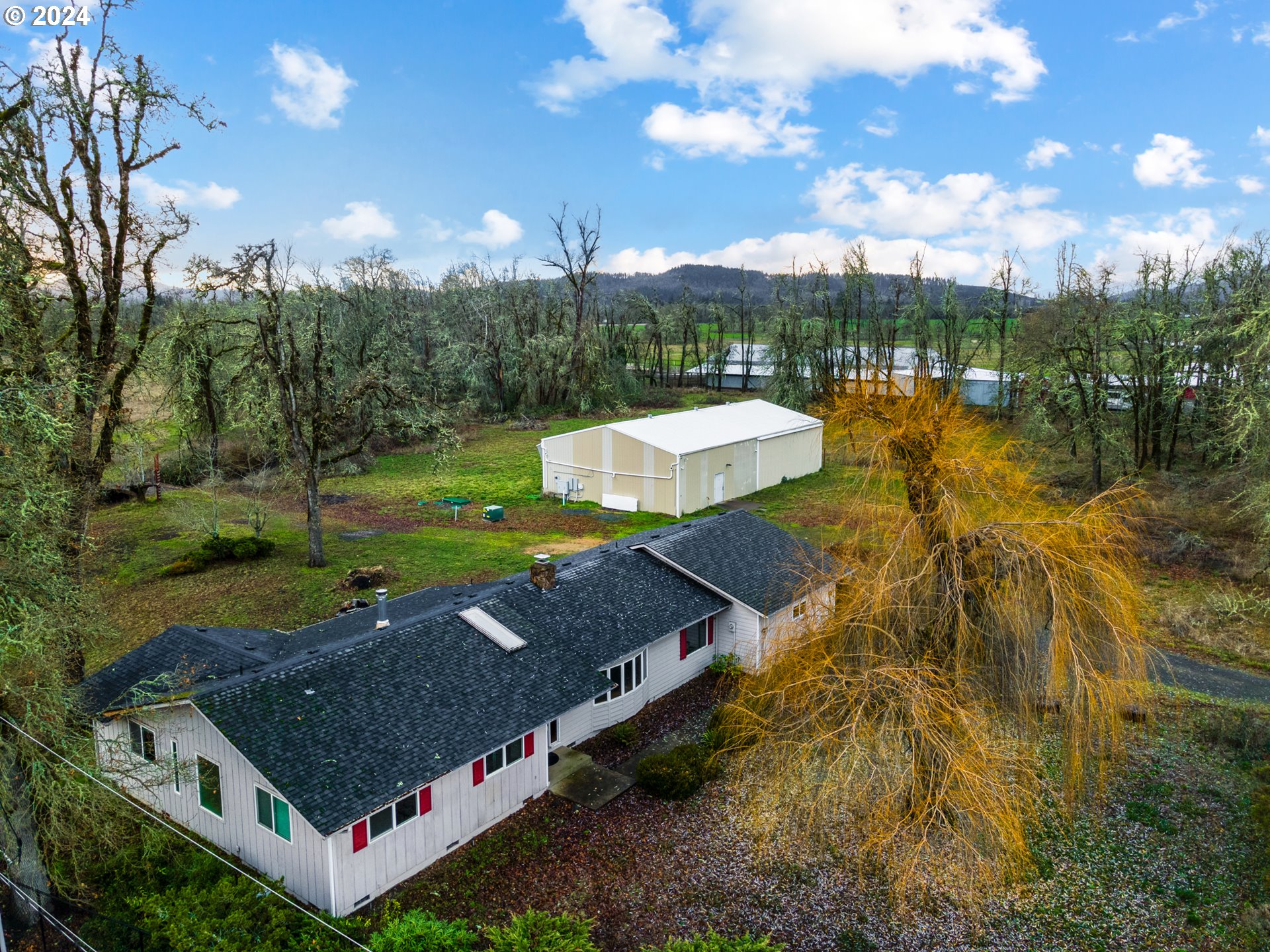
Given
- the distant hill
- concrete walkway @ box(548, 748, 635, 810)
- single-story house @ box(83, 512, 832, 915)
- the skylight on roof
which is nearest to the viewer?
single-story house @ box(83, 512, 832, 915)

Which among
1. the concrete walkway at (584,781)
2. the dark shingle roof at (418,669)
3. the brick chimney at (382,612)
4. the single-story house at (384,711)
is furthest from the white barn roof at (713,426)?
the concrete walkway at (584,781)

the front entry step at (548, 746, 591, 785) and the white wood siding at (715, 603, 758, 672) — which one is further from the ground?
the white wood siding at (715, 603, 758, 672)

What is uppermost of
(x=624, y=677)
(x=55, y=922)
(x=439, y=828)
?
(x=624, y=677)

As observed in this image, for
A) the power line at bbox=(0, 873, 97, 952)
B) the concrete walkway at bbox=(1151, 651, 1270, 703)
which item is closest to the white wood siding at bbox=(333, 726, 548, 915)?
the power line at bbox=(0, 873, 97, 952)

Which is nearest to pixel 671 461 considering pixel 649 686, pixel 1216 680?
pixel 649 686

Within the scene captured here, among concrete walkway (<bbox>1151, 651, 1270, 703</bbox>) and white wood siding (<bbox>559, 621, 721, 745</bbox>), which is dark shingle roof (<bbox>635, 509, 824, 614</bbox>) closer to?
white wood siding (<bbox>559, 621, 721, 745</bbox>)

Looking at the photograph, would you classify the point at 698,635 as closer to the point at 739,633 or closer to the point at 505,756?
the point at 739,633

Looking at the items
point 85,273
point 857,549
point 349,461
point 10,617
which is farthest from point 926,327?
point 10,617
